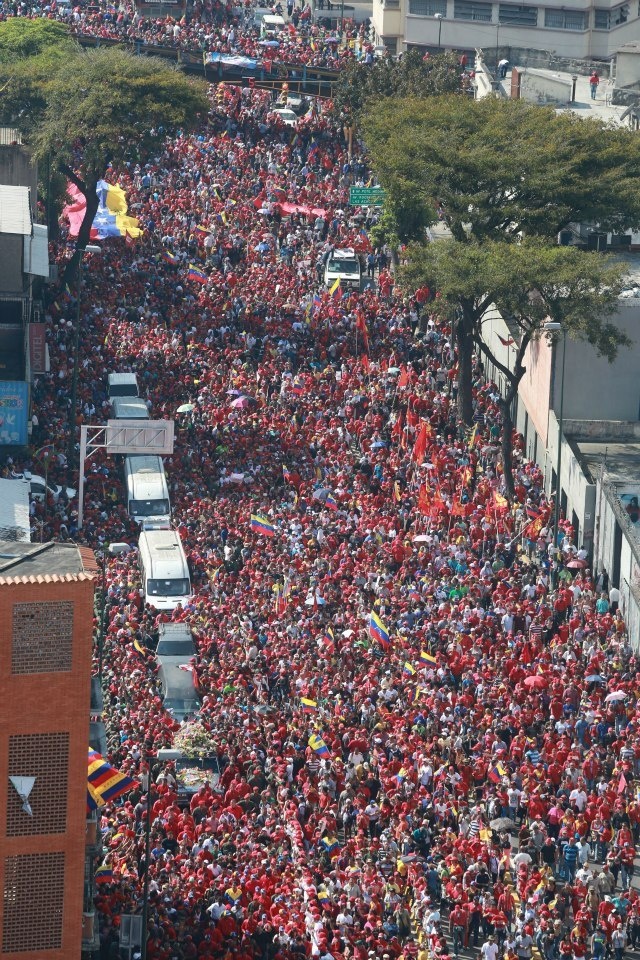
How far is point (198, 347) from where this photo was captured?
244ft

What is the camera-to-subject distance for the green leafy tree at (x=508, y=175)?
67125 millimetres

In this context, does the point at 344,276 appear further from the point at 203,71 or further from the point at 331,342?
the point at 203,71

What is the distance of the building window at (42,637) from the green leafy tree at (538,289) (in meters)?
25.4

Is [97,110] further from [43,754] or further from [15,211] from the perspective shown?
[43,754]

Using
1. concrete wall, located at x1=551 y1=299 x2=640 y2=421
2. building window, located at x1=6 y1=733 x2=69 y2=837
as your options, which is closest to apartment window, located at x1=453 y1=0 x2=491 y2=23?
concrete wall, located at x1=551 y1=299 x2=640 y2=421

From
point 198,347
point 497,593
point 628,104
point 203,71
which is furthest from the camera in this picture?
point 203,71

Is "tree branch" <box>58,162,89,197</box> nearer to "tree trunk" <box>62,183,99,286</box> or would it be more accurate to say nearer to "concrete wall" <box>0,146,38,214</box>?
"tree trunk" <box>62,183,99,286</box>

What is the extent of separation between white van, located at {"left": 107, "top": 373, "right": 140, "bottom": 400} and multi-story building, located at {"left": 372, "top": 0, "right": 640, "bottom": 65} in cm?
5027

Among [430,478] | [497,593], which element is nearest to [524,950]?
[497,593]

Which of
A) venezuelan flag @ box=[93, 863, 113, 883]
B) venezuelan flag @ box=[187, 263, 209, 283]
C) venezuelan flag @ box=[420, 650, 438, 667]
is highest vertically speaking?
venezuelan flag @ box=[187, 263, 209, 283]

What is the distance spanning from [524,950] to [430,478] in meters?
23.4

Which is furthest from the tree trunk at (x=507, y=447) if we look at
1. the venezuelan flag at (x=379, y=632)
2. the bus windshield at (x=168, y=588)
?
the venezuelan flag at (x=379, y=632)

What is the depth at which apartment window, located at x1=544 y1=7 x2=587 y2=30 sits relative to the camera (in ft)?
386

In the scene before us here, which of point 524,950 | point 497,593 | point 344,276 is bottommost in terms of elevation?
point 524,950
